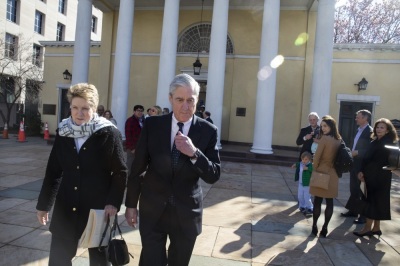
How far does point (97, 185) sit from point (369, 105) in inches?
617

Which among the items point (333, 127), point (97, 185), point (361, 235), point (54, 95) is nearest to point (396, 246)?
point (361, 235)

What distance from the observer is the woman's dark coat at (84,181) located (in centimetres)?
255

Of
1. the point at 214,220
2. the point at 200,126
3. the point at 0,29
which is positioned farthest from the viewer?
the point at 0,29

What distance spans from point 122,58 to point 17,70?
60.9 ft

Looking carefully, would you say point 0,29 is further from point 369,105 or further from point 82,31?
point 369,105

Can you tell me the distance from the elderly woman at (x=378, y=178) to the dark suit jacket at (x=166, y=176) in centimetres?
376

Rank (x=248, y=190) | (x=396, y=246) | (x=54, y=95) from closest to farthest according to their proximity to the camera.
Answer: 1. (x=396, y=246)
2. (x=248, y=190)
3. (x=54, y=95)

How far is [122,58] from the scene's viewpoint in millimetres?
13734

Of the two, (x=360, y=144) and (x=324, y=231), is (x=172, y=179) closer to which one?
(x=324, y=231)

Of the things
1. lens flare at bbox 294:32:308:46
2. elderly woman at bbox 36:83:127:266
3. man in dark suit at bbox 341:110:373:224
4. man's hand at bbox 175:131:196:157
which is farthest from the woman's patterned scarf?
lens flare at bbox 294:32:308:46

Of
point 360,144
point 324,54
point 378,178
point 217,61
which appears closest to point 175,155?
point 378,178

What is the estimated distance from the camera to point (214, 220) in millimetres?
5637

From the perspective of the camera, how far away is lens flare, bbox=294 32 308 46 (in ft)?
51.9

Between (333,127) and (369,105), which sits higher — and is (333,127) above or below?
below
